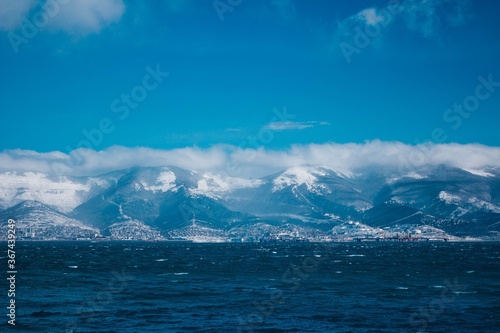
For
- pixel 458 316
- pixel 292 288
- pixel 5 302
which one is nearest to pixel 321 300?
pixel 292 288

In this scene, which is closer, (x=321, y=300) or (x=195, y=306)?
(x=195, y=306)

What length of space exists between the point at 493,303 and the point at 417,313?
18.2 metres

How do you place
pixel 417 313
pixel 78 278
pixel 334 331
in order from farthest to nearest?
pixel 78 278 < pixel 417 313 < pixel 334 331

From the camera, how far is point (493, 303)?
84.1 m

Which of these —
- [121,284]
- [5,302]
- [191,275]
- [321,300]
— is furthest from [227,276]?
[5,302]

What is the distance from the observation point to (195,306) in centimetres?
8019

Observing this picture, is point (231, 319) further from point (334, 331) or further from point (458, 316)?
point (458, 316)

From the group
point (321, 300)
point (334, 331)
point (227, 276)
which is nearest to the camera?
point (334, 331)

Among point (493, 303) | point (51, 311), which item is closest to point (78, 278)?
point (51, 311)

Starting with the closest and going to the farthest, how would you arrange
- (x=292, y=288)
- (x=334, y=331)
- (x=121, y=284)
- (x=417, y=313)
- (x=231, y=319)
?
(x=334, y=331) < (x=231, y=319) < (x=417, y=313) < (x=292, y=288) < (x=121, y=284)

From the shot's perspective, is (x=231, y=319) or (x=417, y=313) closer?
(x=231, y=319)

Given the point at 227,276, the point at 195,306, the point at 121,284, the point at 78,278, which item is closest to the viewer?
the point at 195,306

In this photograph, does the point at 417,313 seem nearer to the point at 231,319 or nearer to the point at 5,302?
the point at 231,319

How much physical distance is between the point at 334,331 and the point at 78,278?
79698mm
